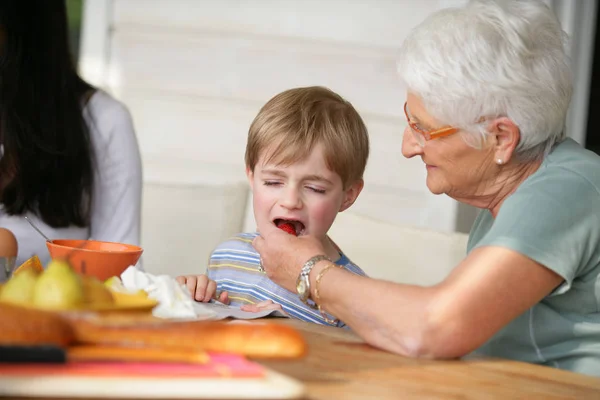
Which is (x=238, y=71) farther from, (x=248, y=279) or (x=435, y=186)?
(x=435, y=186)

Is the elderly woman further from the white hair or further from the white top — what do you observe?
the white top

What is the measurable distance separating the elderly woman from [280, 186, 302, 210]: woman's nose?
22 centimetres

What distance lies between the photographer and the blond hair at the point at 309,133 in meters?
1.90

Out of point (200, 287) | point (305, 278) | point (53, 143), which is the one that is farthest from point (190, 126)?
point (305, 278)

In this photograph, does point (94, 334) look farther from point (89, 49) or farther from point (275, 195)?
Answer: point (89, 49)

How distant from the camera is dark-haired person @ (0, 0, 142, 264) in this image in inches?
92.3

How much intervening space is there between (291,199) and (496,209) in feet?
1.52

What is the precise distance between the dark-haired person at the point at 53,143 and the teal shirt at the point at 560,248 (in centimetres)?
133

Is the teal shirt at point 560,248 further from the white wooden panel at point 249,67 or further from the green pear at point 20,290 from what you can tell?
the white wooden panel at point 249,67

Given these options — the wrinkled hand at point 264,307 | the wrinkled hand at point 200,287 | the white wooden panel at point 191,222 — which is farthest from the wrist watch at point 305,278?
the white wooden panel at point 191,222

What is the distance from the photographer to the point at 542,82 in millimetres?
1549

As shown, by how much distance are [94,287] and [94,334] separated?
0.30 ft

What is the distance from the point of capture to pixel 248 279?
1.99 m

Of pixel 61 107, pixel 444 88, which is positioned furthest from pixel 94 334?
pixel 61 107
